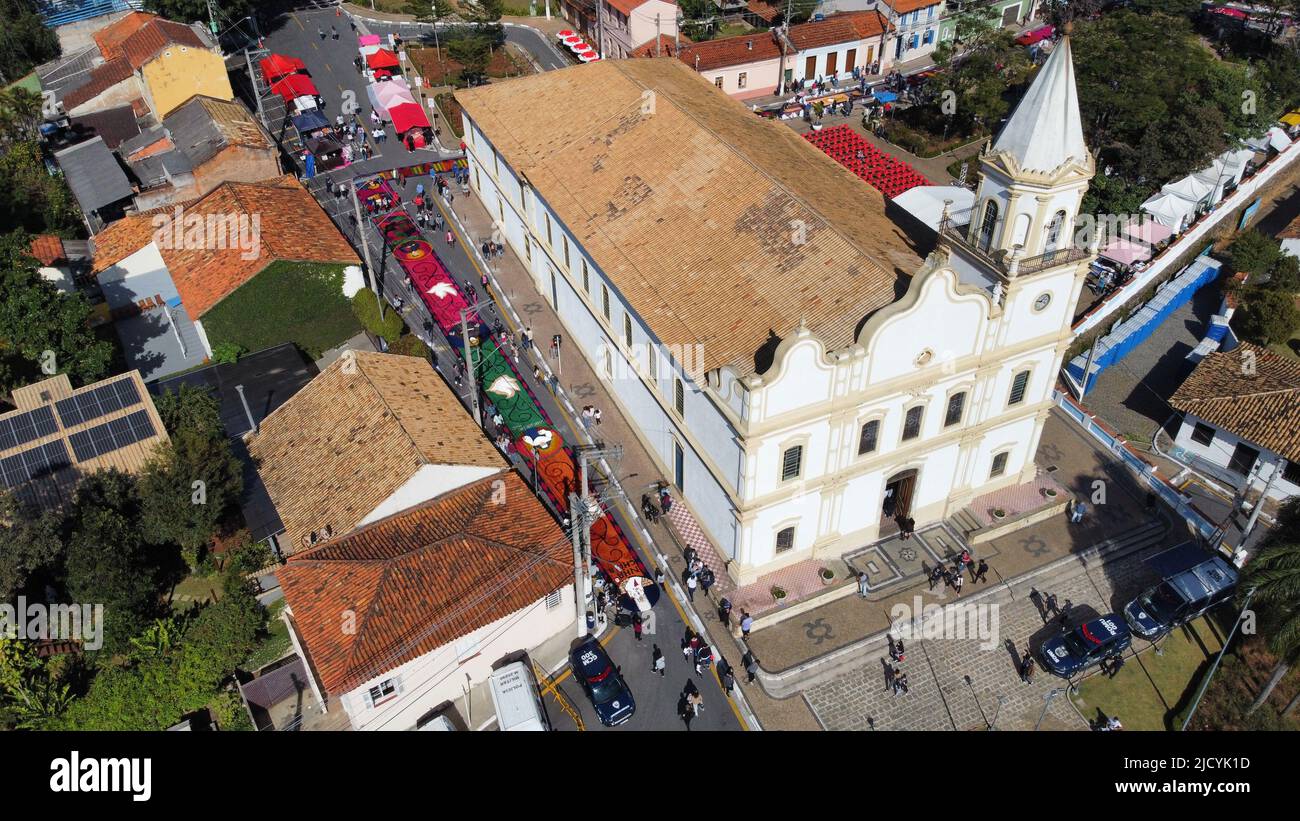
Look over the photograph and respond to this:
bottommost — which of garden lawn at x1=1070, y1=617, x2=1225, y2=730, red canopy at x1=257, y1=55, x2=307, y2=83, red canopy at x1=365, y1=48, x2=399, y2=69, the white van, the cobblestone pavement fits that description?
garden lawn at x1=1070, y1=617, x2=1225, y2=730

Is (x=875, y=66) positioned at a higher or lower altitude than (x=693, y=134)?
lower

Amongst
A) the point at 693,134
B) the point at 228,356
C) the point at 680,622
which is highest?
the point at 693,134

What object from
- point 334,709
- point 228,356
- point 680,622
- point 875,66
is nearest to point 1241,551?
point 680,622

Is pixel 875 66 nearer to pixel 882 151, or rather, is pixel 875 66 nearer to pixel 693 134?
pixel 882 151

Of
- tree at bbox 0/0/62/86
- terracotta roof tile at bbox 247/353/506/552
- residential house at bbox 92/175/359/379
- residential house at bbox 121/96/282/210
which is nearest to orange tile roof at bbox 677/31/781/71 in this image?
residential house at bbox 121/96/282/210

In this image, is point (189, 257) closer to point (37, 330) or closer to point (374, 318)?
point (37, 330)

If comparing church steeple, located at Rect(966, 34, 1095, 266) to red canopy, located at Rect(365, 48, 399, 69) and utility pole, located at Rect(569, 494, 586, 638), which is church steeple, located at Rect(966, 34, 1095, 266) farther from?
red canopy, located at Rect(365, 48, 399, 69)
